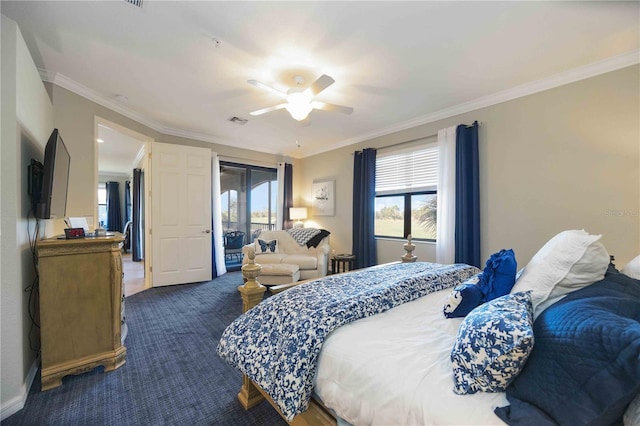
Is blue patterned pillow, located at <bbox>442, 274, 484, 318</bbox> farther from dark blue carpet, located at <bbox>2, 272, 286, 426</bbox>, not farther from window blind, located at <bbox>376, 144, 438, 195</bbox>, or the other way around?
window blind, located at <bbox>376, 144, 438, 195</bbox>

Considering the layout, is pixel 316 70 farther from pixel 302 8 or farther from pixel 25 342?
pixel 25 342

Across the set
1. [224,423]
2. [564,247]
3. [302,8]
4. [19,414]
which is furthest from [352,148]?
[19,414]

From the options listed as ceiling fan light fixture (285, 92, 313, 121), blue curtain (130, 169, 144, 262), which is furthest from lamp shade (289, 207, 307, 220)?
blue curtain (130, 169, 144, 262)

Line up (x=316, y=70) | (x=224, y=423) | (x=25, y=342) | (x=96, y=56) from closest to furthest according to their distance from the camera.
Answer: (x=224, y=423), (x=25, y=342), (x=96, y=56), (x=316, y=70)

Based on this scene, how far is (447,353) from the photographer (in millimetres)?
1068

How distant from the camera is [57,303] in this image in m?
1.90

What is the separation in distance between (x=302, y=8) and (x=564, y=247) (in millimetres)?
2085

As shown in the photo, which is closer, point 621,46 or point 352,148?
point 621,46

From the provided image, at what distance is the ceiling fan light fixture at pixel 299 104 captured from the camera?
2.59 meters

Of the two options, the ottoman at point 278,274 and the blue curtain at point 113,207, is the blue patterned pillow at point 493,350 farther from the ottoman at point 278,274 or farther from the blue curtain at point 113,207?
the blue curtain at point 113,207

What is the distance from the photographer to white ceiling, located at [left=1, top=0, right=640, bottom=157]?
1876mm

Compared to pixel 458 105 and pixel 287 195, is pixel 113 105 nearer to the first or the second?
pixel 287 195

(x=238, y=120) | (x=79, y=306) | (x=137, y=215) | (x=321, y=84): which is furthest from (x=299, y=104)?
(x=137, y=215)

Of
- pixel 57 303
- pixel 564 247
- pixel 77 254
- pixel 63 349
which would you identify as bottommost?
pixel 63 349
